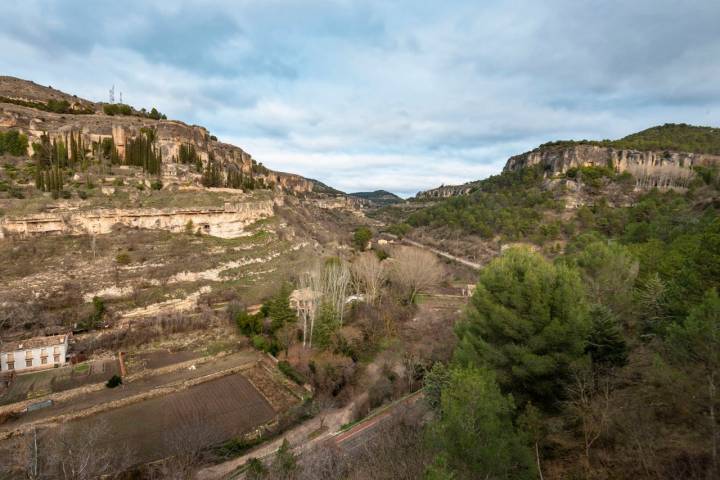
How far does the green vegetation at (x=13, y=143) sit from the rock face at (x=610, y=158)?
7791cm

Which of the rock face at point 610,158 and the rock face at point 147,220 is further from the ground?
the rock face at point 610,158

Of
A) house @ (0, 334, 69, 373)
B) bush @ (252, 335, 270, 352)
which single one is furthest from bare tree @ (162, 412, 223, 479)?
house @ (0, 334, 69, 373)

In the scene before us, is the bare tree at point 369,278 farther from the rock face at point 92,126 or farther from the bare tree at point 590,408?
the rock face at point 92,126

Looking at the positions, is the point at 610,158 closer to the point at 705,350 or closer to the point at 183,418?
the point at 705,350

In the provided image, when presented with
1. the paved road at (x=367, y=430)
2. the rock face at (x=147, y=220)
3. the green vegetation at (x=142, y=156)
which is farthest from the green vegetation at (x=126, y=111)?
the paved road at (x=367, y=430)

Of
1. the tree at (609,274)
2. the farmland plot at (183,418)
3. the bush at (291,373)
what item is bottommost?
the farmland plot at (183,418)

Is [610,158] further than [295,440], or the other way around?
[610,158]

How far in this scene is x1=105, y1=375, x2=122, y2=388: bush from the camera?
706 inches

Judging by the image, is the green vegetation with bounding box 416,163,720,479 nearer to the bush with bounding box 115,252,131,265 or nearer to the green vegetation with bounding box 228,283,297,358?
the green vegetation with bounding box 228,283,297,358

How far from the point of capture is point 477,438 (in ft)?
22.9

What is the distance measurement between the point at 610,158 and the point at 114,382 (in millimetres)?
75703

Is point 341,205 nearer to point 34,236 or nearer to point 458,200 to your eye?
point 458,200

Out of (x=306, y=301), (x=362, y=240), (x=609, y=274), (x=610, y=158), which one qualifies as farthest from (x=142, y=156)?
(x=610, y=158)

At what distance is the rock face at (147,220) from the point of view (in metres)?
28.1
